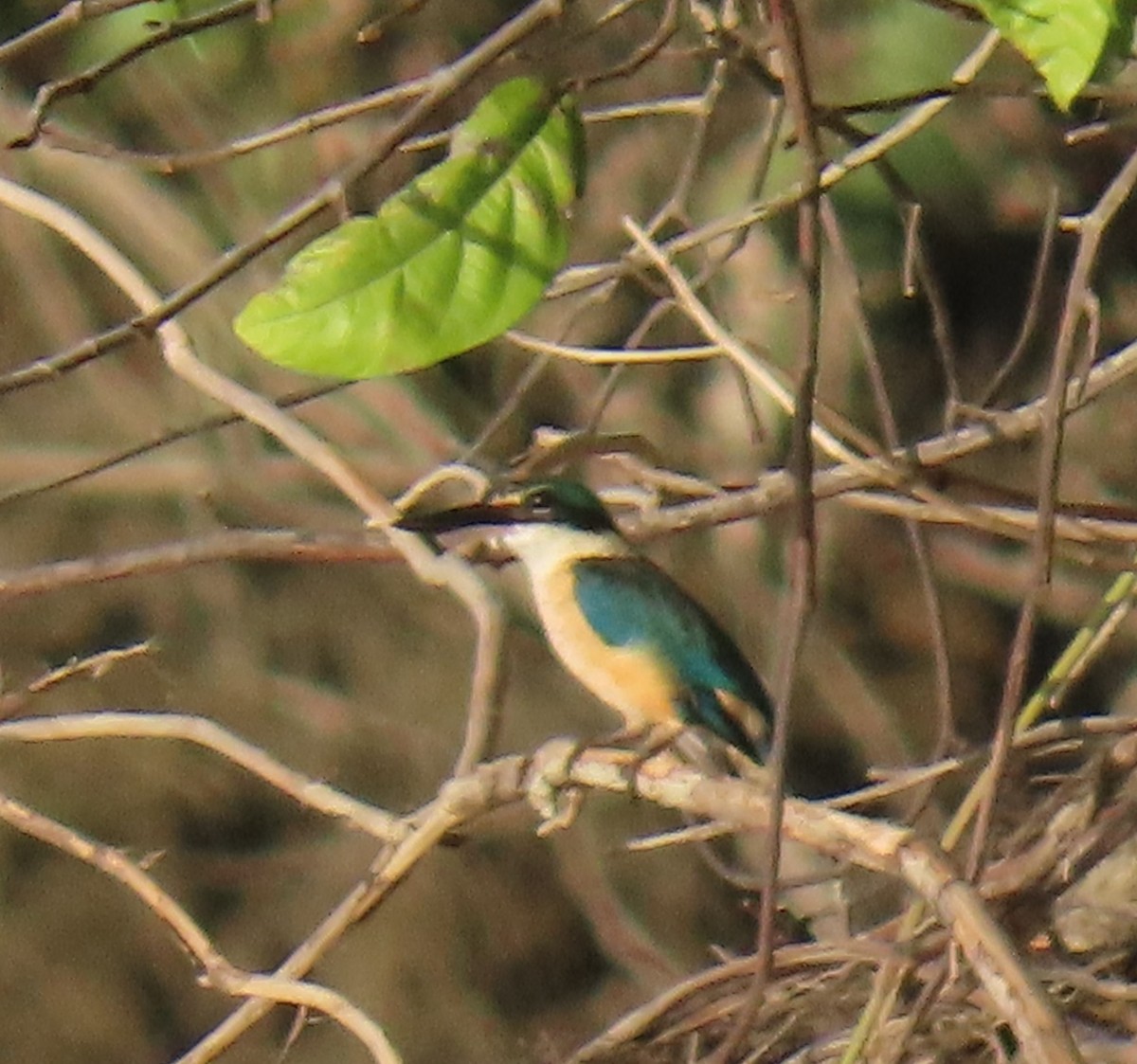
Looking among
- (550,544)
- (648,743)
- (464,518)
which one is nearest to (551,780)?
(464,518)

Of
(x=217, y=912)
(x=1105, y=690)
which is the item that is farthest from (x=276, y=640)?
(x=1105, y=690)

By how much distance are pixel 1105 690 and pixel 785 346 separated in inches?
42.2

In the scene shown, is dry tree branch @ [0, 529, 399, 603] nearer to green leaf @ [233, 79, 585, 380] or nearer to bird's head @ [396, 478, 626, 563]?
bird's head @ [396, 478, 626, 563]

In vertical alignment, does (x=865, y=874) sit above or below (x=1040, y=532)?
below

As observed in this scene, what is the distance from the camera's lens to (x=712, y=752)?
2.23 meters

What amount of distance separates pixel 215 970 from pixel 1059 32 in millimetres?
1203

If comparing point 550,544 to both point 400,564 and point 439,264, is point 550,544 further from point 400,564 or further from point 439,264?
point 439,264

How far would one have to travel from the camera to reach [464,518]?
211 cm

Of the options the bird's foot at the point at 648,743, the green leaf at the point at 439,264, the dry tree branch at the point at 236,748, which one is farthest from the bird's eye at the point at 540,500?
the green leaf at the point at 439,264

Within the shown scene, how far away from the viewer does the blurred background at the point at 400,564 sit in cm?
315

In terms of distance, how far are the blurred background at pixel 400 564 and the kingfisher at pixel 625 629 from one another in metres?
0.38

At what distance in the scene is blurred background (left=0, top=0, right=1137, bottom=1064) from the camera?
3150mm

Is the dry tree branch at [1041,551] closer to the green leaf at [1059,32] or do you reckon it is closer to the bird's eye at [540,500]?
the green leaf at [1059,32]

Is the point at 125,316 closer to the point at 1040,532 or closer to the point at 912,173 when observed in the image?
the point at 912,173
